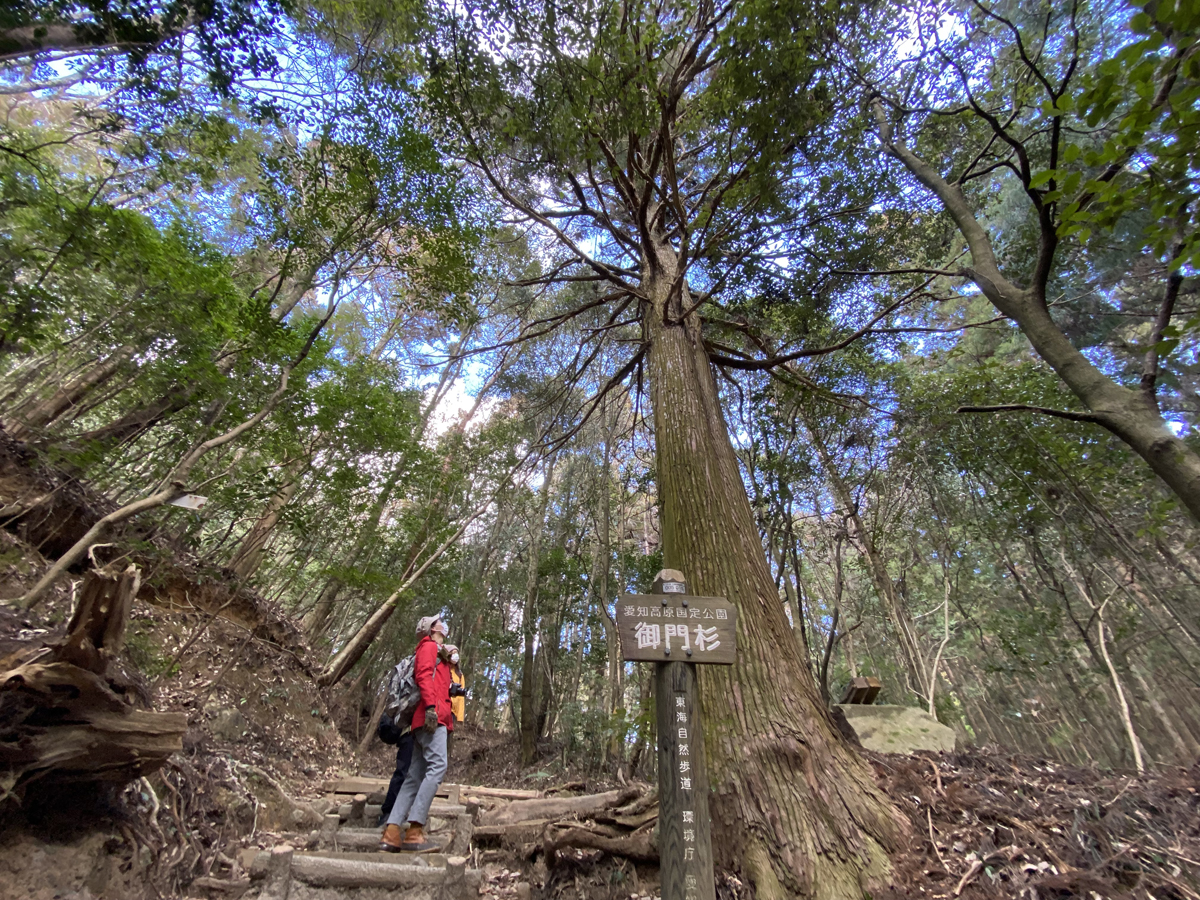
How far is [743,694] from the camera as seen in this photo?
8.29ft

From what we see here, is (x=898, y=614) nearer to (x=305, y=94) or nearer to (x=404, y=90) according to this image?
(x=404, y=90)

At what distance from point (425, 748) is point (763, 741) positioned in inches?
93.0

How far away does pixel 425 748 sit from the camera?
3447 mm

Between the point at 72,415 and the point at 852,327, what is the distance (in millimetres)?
10306

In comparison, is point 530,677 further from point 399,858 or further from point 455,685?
point 399,858

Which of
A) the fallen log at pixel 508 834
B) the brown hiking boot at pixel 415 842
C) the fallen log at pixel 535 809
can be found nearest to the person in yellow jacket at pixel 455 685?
the brown hiking boot at pixel 415 842

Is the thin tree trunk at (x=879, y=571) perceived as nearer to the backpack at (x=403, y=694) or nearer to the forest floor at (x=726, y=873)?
the forest floor at (x=726, y=873)

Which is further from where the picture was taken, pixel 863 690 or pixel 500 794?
pixel 500 794

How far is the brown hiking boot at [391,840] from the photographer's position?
3246mm

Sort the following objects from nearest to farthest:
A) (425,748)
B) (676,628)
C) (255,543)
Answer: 1. (676,628)
2. (425,748)
3. (255,543)

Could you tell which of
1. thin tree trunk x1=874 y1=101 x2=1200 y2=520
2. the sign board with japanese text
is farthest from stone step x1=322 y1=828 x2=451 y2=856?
thin tree trunk x1=874 y1=101 x2=1200 y2=520

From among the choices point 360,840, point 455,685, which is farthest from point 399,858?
point 455,685

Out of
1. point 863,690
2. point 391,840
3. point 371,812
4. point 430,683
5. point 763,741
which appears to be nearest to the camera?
point 763,741

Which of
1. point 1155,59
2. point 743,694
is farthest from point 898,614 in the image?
point 1155,59
